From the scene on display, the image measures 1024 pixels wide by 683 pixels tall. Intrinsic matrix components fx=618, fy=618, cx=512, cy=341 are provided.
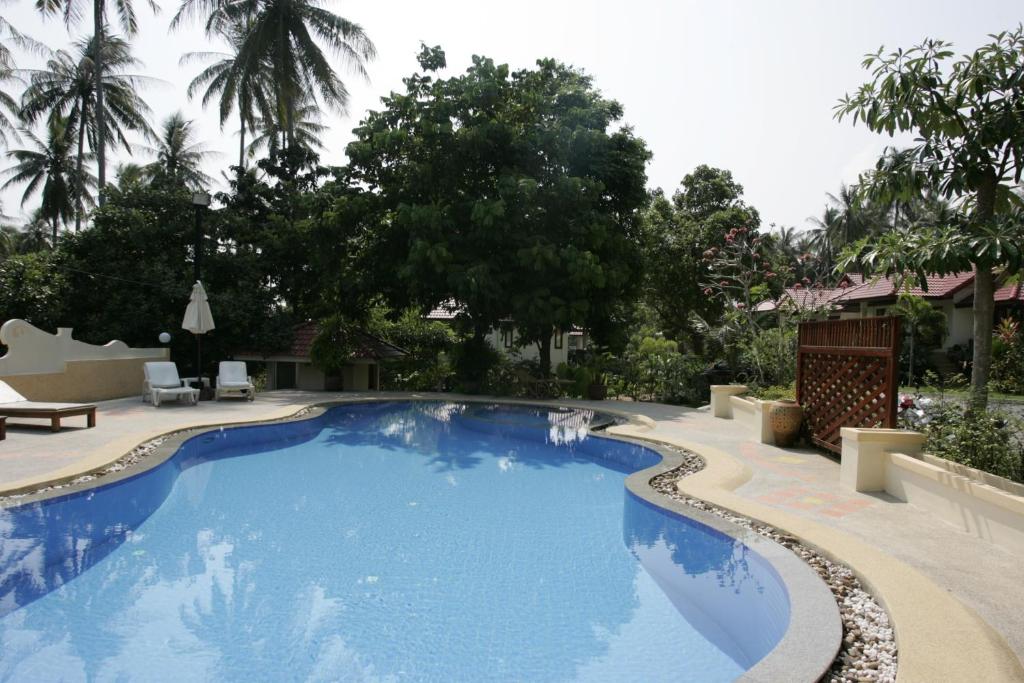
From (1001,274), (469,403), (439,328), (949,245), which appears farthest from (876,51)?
(439,328)

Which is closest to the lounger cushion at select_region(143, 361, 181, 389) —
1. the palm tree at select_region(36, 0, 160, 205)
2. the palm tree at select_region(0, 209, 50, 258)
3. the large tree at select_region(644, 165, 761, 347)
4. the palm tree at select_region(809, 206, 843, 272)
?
the palm tree at select_region(36, 0, 160, 205)

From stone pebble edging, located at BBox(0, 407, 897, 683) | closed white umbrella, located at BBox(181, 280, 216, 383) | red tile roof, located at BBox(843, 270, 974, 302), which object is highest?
red tile roof, located at BBox(843, 270, 974, 302)

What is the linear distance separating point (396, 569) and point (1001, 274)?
7464 millimetres

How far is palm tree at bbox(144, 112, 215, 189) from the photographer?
3366cm

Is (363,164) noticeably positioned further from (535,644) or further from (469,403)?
(535,644)

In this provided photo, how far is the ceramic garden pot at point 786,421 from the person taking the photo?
32.7ft

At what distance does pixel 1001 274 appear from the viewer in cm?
716

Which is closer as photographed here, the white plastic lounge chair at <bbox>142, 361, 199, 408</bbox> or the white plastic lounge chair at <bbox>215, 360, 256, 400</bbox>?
the white plastic lounge chair at <bbox>142, 361, 199, 408</bbox>

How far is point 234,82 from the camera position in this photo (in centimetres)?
2389

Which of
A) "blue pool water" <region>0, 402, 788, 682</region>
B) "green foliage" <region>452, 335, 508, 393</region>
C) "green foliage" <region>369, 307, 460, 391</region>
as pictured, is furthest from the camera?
"green foliage" <region>369, 307, 460, 391</region>

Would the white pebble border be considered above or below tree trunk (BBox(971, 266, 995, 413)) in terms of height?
below

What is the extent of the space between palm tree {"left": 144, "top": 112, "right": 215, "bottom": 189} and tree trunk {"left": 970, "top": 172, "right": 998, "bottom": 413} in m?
35.4

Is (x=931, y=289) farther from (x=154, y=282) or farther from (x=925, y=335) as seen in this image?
(x=154, y=282)

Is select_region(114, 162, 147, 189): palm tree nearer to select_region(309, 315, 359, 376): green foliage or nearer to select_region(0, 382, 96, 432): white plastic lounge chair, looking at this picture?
select_region(309, 315, 359, 376): green foliage
